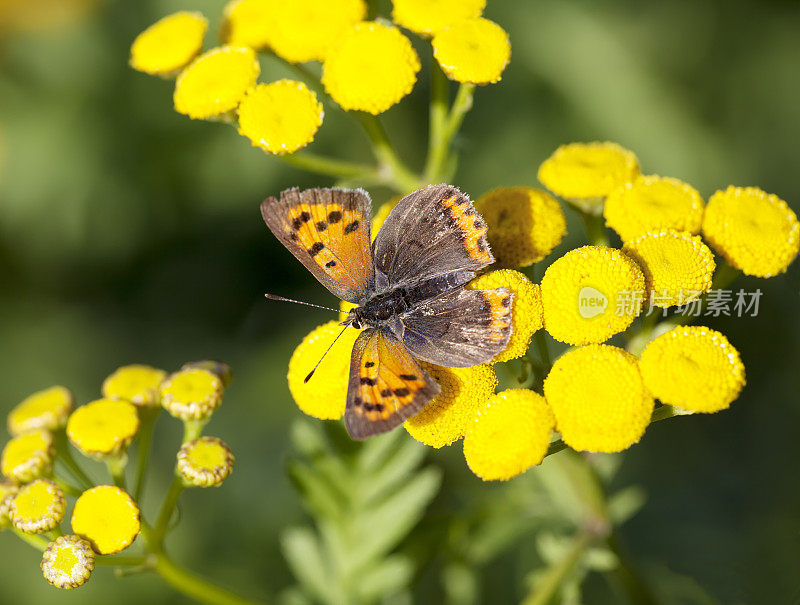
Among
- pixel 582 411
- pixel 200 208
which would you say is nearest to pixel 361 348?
pixel 582 411

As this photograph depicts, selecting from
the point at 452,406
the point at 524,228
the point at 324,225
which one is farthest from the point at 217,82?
the point at 452,406

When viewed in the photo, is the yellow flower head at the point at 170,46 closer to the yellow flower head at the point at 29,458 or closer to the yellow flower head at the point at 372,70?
the yellow flower head at the point at 372,70

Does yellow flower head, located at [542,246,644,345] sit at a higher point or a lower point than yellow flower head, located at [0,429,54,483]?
higher

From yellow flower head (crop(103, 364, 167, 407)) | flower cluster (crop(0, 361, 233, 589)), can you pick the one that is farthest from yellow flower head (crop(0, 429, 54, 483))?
yellow flower head (crop(103, 364, 167, 407))

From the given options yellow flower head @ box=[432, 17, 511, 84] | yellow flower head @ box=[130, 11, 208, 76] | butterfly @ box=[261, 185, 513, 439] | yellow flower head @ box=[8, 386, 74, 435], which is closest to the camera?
butterfly @ box=[261, 185, 513, 439]

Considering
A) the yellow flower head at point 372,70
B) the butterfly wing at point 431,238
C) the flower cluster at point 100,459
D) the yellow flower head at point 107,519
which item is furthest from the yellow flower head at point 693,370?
the yellow flower head at point 107,519

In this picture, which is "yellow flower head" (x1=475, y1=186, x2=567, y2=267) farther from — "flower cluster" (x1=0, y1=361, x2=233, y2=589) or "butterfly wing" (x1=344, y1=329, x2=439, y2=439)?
"flower cluster" (x1=0, y1=361, x2=233, y2=589)

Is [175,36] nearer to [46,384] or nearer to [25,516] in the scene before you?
[25,516]
